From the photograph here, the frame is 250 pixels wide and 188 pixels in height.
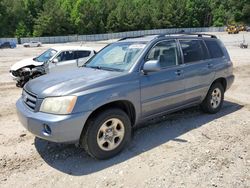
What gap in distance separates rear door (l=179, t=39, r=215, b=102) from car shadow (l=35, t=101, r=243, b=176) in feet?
1.78

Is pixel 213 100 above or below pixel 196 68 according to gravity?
below

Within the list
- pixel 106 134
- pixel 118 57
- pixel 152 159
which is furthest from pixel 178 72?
pixel 106 134

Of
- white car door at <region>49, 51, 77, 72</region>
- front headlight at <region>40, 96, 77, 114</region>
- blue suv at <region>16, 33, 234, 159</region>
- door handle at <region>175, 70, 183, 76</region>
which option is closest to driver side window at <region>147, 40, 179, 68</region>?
blue suv at <region>16, 33, 234, 159</region>

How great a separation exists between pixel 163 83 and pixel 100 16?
84842 mm

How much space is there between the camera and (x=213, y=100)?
650 cm

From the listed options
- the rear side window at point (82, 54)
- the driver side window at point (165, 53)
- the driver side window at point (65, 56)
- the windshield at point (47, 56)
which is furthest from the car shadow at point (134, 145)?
the windshield at point (47, 56)

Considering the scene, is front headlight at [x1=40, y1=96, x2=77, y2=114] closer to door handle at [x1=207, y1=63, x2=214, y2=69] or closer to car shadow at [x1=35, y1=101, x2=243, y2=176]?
car shadow at [x1=35, y1=101, x2=243, y2=176]

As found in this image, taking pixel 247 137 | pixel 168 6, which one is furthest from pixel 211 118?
pixel 168 6

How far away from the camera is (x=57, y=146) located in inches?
194

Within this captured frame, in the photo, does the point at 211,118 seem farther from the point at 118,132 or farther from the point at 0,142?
the point at 0,142

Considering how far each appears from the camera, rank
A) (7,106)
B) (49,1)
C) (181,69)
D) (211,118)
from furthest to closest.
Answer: (49,1) → (7,106) → (211,118) → (181,69)

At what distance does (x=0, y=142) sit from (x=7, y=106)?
2.71 m

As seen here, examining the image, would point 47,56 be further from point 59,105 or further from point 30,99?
point 59,105

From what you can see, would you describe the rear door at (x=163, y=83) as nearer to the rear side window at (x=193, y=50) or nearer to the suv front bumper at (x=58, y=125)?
the rear side window at (x=193, y=50)
